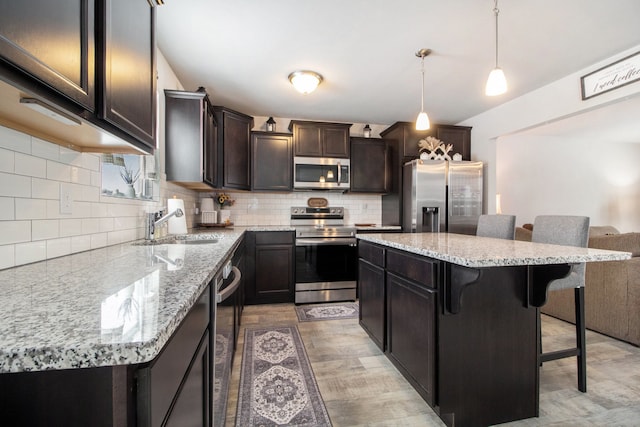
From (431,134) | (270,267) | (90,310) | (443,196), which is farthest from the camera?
(431,134)

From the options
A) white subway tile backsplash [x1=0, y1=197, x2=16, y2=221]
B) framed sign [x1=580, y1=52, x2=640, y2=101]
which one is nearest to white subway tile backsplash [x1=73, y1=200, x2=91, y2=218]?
white subway tile backsplash [x1=0, y1=197, x2=16, y2=221]

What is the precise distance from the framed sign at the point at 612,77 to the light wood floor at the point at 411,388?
2.15 metres

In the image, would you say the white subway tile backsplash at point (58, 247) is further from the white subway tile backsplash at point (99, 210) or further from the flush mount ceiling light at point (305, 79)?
the flush mount ceiling light at point (305, 79)

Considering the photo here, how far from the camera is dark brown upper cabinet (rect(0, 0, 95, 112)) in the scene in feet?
1.91

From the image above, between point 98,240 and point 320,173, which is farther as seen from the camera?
point 320,173

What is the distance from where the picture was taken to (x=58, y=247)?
1.20 meters

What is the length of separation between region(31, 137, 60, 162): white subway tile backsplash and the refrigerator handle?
353 cm

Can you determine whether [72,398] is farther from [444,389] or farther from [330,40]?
[330,40]

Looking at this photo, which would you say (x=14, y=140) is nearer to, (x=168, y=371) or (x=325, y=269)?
(x=168, y=371)

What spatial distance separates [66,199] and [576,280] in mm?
2774

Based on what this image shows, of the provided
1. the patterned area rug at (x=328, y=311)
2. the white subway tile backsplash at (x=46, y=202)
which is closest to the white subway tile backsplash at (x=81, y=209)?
the white subway tile backsplash at (x=46, y=202)

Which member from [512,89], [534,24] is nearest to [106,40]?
[534,24]

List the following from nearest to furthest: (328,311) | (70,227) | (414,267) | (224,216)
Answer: (70,227) < (414,267) < (328,311) < (224,216)

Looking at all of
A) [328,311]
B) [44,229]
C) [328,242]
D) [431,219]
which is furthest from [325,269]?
[44,229]
